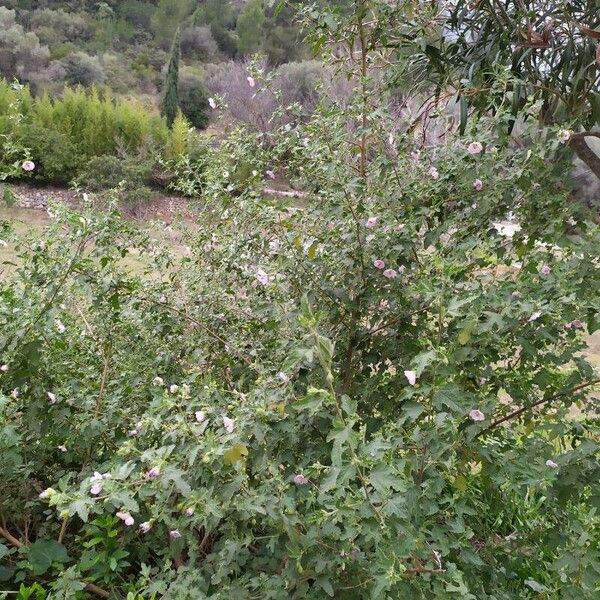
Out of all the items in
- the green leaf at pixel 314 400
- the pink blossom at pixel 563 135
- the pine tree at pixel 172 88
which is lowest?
the pine tree at pixel 172 88

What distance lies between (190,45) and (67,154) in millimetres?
12256

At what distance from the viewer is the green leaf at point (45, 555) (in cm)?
145

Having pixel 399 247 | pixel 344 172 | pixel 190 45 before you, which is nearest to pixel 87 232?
pixel 344 172

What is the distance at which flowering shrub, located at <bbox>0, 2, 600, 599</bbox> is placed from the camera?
42.1 inches

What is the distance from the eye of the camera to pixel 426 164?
163 cm

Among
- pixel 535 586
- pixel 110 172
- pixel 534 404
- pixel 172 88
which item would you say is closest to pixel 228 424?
pixel 534 404

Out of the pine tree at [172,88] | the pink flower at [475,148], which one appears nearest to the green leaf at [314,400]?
the pink flower at [475,148]

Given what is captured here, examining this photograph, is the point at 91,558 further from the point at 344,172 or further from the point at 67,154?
the point at 67,154

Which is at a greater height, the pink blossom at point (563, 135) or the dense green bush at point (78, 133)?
the pink blossom at point (563, 135)

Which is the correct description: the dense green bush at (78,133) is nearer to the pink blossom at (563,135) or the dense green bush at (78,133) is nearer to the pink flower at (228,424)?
the pink blossom at (563,135)

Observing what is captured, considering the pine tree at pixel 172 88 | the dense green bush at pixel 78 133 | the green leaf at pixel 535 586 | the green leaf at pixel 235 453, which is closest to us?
the green leaf at pixel 235 453

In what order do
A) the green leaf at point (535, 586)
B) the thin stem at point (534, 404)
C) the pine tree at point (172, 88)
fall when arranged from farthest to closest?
the pine tree at point (172, 88) < the green leaf at point (535, 586) < the thin stem at point (534, 404)

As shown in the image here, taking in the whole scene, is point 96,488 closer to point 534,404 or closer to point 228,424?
point 228,424

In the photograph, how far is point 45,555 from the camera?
1476 mm
